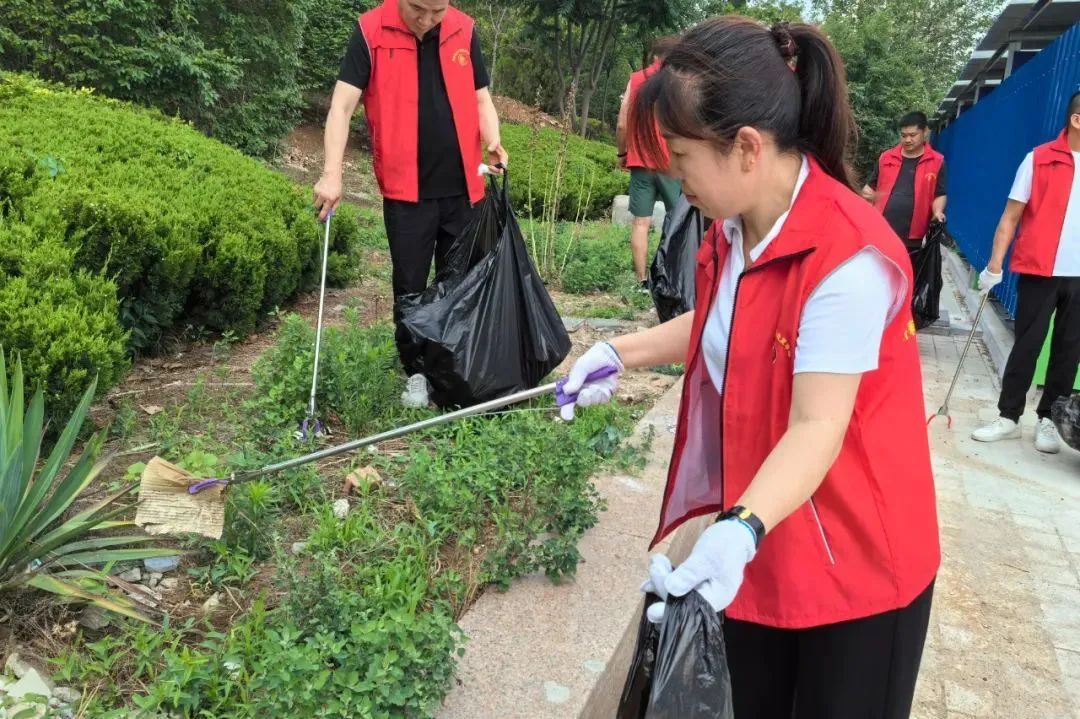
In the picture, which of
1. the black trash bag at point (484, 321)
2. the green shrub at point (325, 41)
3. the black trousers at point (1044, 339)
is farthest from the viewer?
the green shrub at point (325, 41)

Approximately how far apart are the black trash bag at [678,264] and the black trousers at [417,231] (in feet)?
5.79

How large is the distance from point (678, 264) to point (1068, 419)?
219 centimetres

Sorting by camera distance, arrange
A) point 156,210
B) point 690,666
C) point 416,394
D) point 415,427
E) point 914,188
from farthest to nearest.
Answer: point 914,188, point 156,210, point 416,394, point 415,427, point 690,666

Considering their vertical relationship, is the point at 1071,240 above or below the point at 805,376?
above

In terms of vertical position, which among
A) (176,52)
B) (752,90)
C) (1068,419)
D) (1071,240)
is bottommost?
(1068,419)

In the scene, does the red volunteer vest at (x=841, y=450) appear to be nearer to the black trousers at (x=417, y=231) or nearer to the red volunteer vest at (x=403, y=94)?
the black trousers at (x=417, y=231)

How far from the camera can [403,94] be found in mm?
3604

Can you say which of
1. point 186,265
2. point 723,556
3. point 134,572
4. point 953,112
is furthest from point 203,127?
point 953,112

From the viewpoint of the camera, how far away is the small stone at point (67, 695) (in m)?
1.95

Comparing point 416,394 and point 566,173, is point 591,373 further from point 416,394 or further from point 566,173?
point 566,173

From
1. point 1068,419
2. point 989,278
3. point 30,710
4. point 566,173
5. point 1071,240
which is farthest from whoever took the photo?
point 566,173

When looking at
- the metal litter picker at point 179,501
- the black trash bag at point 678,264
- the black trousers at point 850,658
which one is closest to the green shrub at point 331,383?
the metal litter picker at point 179,501

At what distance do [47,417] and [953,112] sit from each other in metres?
20.4

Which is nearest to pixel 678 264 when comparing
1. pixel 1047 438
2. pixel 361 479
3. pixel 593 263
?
pixel 593 263
